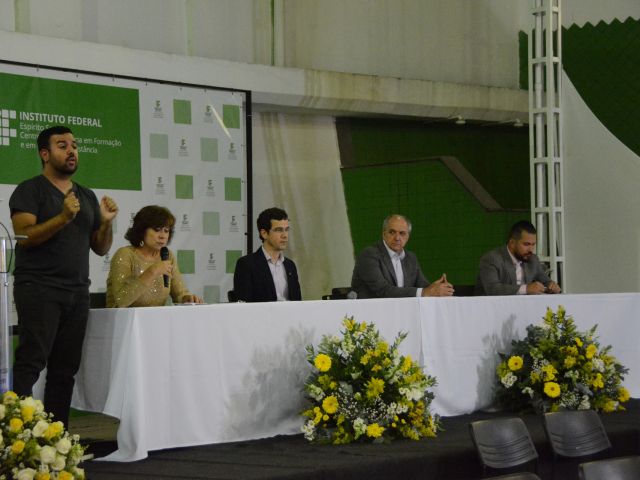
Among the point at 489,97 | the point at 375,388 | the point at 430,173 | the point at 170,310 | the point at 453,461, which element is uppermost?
the point at 489,97

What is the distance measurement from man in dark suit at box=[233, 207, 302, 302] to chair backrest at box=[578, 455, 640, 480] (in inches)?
96.5

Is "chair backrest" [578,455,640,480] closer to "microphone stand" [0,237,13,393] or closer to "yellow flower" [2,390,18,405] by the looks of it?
"yellow flower" [2,390,18,405]

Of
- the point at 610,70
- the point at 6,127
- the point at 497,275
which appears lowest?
the point at 497,275

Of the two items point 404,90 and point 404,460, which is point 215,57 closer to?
point 404,90

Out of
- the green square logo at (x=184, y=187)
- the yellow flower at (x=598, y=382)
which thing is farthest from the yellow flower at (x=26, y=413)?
the green square logo at (x=184, y=187)

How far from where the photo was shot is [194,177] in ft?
24.0

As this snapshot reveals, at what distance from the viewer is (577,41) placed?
8.98 m

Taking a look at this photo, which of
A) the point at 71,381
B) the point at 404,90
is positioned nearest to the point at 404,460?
the point at 71,381

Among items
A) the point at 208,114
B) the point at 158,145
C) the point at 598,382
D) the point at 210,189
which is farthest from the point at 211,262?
the point at 598,382

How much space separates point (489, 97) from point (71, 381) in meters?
5.89

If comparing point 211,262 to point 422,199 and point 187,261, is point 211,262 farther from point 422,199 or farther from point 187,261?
point 422,199

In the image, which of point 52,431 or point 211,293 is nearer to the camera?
point 52,431

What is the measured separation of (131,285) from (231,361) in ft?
1.74

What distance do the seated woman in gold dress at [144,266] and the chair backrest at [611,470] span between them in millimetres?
1979
